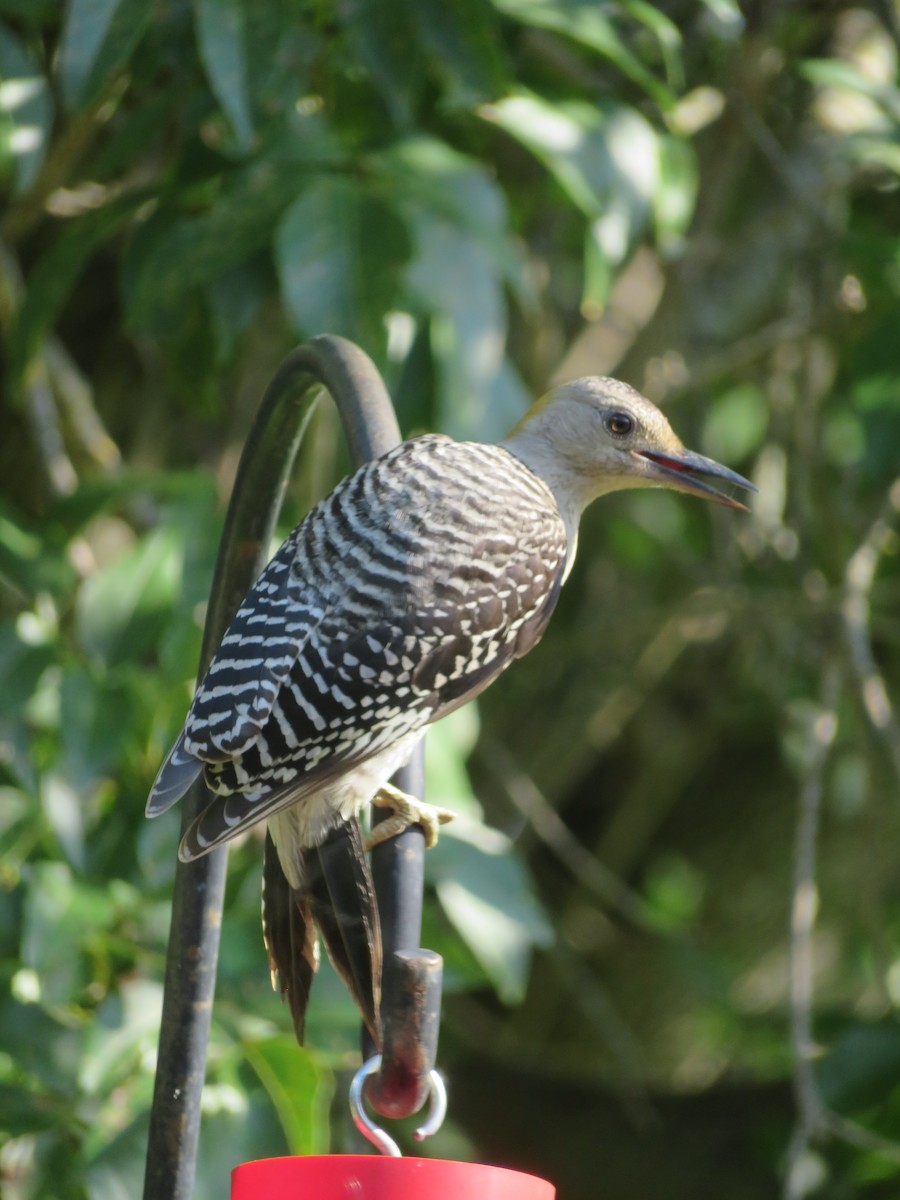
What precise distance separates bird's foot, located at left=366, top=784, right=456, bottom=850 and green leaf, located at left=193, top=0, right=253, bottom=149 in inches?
39.4

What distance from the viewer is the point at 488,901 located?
2574 millimetres

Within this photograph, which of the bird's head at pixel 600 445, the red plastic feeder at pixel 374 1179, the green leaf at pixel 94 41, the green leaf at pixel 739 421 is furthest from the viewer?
the green leaf at pixel 739 421

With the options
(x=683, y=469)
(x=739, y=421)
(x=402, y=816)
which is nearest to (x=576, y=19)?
(x=683, y=469)

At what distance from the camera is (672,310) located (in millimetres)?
3785

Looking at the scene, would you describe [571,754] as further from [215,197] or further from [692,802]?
[215,197]

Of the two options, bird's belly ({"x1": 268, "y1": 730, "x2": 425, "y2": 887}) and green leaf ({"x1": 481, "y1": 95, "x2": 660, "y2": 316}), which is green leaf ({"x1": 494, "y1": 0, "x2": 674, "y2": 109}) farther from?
bird's belly ({"x1": 268, "y1": 730, "x2": 425, "y2": 887})

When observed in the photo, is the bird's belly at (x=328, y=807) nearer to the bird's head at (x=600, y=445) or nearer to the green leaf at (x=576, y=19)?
the bird's head at (x=600, y=445)

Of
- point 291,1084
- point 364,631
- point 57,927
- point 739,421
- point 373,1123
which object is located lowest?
point 739,421

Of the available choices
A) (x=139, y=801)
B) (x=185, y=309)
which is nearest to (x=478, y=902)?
(x=139, y=801)

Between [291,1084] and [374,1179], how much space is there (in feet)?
4.11

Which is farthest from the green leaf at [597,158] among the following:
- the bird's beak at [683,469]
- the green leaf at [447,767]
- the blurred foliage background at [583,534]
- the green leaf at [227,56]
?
the green leaf at [447,767]

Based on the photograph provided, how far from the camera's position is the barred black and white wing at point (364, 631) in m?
1.72

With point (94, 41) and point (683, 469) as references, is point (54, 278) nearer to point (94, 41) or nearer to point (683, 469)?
point (94, 41)

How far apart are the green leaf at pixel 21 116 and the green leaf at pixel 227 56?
37 centimetres
